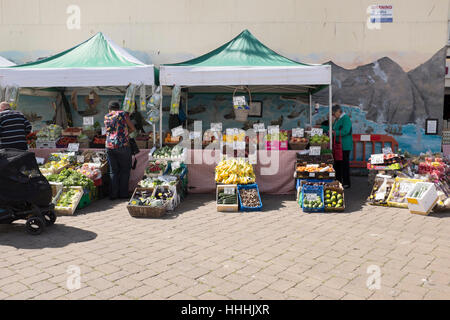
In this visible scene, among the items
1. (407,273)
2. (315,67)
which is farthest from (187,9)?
(407,273)

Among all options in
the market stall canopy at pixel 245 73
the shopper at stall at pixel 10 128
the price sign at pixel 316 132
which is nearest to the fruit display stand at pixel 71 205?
the shopper at stall at pixel 10 128

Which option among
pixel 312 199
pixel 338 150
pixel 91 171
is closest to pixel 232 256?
pixel 312 199

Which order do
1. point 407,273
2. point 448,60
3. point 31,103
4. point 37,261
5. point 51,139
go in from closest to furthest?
point 407,273 < point 37,261 < point 51,139 < point 31,103 < point 448,60

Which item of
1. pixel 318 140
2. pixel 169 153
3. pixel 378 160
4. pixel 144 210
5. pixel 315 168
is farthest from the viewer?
pixel 318 140

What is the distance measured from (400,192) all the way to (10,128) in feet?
22.0

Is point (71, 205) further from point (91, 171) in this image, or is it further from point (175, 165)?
point (175, 165)

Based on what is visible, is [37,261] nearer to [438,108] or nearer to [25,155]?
[25,155]

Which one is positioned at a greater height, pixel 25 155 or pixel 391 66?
pixel 391 66

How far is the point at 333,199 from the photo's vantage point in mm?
6621

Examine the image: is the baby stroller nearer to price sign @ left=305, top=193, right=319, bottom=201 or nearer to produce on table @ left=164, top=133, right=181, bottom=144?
produce on table @ left=164, top=133, right=181, bottom=144

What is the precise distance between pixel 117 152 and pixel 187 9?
17.8 ft

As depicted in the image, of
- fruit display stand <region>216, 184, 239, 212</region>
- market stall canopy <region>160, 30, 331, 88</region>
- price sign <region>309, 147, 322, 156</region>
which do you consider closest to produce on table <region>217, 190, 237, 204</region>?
fruit display stand <region>216, 184, 239, 212</region>

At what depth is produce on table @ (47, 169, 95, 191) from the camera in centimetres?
675
